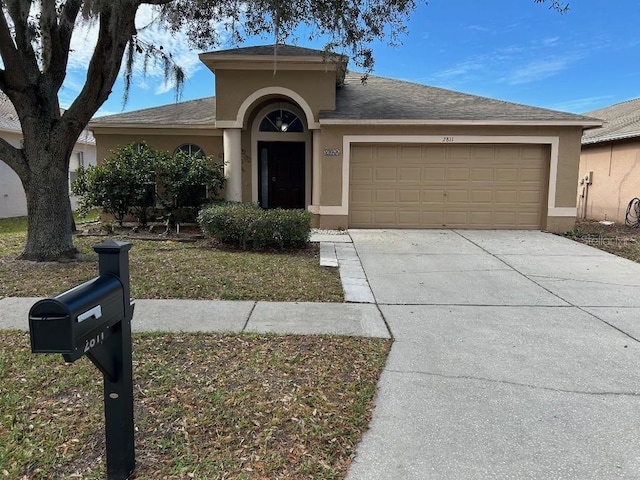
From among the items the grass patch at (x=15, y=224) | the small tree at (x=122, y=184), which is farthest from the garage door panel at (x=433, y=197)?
the grass patch at (x=15, y=224)

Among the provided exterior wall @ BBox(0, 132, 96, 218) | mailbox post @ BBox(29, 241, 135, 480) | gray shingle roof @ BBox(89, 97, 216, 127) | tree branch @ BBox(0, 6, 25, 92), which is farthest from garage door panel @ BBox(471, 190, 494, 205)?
exterior wall @ BBox(0, 132, 96, 218)

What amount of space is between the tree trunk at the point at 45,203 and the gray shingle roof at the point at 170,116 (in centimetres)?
591

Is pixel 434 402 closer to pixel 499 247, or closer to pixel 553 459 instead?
pixel 553 459

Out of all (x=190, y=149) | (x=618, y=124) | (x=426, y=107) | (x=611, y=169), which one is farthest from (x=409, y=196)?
(x=618, y=124)

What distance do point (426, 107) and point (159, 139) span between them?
7930 mm

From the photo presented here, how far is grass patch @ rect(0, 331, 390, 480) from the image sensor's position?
2.76 m

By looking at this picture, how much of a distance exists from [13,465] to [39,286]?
14.8 ft

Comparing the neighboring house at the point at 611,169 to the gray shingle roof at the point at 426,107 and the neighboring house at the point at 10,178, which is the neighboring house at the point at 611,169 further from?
the neighboring house at the point at 10,178

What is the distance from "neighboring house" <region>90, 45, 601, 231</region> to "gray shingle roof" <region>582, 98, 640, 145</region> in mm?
3271

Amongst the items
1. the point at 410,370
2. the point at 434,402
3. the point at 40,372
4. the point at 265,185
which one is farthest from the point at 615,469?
the point at 265,185

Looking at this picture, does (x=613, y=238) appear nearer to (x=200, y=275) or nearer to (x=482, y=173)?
(x=482, y=173)

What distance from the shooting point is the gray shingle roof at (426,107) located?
1236cm

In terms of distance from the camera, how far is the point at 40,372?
3.83 metres

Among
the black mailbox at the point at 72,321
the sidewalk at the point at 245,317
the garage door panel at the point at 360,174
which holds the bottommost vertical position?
the sidewalk at the point at 245,317
